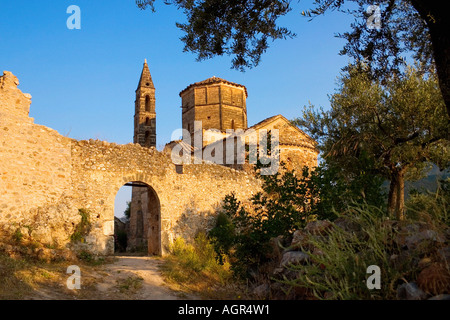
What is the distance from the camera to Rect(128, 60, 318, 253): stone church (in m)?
19.6

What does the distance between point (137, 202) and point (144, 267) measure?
10215mm

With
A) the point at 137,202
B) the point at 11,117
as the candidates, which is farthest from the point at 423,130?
the point at 137,202

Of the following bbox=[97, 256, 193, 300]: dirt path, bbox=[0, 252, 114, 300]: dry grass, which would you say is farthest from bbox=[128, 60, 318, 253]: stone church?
bbox=[0, 252, 114, 300]: dry grass

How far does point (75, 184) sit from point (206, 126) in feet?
56.1

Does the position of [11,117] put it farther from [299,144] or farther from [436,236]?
[299,144]

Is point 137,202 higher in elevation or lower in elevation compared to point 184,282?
higher

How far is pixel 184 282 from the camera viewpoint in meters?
9.34

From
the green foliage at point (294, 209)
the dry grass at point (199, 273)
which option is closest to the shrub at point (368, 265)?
the dry grass at point (199, 273)

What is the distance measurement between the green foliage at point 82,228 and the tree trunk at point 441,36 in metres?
10.1

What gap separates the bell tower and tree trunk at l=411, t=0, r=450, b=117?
16.5 metres

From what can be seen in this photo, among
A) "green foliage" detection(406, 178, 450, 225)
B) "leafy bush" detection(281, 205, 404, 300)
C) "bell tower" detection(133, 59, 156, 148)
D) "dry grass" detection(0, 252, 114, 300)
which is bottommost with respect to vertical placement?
"dry grass" detection(0, 252, 114, 300)

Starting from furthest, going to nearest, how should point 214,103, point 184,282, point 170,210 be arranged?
point 214,103, point 170,210, point 184,282

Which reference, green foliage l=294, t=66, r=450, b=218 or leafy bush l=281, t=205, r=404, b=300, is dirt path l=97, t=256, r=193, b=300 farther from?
green foliage l=294, t=66, r=450, b=218

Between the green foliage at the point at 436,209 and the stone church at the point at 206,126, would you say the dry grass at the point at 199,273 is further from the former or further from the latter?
the green foliage at the point at 436,209
